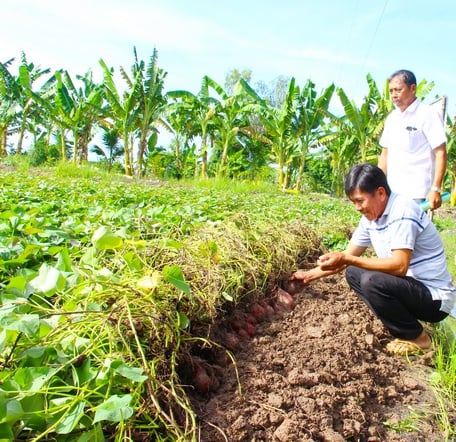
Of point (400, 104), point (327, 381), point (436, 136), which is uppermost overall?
point (400, 104)

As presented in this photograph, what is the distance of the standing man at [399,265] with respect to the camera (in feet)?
Result: 7.41

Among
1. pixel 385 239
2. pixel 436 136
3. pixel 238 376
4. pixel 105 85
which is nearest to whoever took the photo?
pixel 238 376

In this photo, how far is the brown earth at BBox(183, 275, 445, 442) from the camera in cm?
152

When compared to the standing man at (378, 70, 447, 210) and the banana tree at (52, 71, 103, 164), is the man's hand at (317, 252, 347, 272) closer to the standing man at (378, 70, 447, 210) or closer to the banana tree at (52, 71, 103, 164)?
the standing man at (378, 70, 447, 210)

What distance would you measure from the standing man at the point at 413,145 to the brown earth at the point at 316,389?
149 cm

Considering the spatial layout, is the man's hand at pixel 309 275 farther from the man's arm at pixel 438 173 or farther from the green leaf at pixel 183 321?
the man's arm at pixel 438 173

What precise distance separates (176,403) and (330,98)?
15459mm

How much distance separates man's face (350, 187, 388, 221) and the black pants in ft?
1.19

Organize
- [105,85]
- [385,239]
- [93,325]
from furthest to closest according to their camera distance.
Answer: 1. [105,85]
2. [385,239]
3. [93,325]

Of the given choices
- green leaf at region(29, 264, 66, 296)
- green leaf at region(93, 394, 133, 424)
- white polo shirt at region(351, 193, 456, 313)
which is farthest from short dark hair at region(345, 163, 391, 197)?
green leaf at region(93, 394, 133, 424)

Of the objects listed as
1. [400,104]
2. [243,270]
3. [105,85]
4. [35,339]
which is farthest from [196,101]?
[35,339]

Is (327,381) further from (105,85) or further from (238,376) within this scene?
(105,85)

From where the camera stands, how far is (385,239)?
7.86 feet

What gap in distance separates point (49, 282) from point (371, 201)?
166 cm
